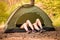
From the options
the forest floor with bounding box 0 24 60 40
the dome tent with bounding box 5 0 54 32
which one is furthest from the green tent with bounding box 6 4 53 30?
the forest floor with bounding box 0 24 60 40

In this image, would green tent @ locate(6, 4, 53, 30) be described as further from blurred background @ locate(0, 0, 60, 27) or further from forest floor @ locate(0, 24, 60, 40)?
forest floor @ locate(0, 24, 60, 40)

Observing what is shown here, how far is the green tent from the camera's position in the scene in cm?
295

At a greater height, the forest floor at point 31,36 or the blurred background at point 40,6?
the blurred background at point 40,6

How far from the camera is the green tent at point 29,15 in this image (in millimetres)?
2953

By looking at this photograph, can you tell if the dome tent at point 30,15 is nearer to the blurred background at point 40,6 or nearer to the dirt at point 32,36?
the blurred background at point 40,6

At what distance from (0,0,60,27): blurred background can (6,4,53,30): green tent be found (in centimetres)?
8

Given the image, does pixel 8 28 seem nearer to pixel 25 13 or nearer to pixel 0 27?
pixel 0 27

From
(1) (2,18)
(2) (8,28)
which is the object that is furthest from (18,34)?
(1) (2,18)

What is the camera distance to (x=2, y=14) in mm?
2977

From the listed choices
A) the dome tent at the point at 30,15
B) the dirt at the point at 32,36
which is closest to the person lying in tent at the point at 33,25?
the dome tent at the point at 30,15

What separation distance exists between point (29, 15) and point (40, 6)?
0.25 meters

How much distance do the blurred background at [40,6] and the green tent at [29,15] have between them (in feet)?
0.25

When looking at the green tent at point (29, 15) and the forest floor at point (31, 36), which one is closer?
the forest floor at point (31, 36)

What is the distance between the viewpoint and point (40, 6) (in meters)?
3.04
